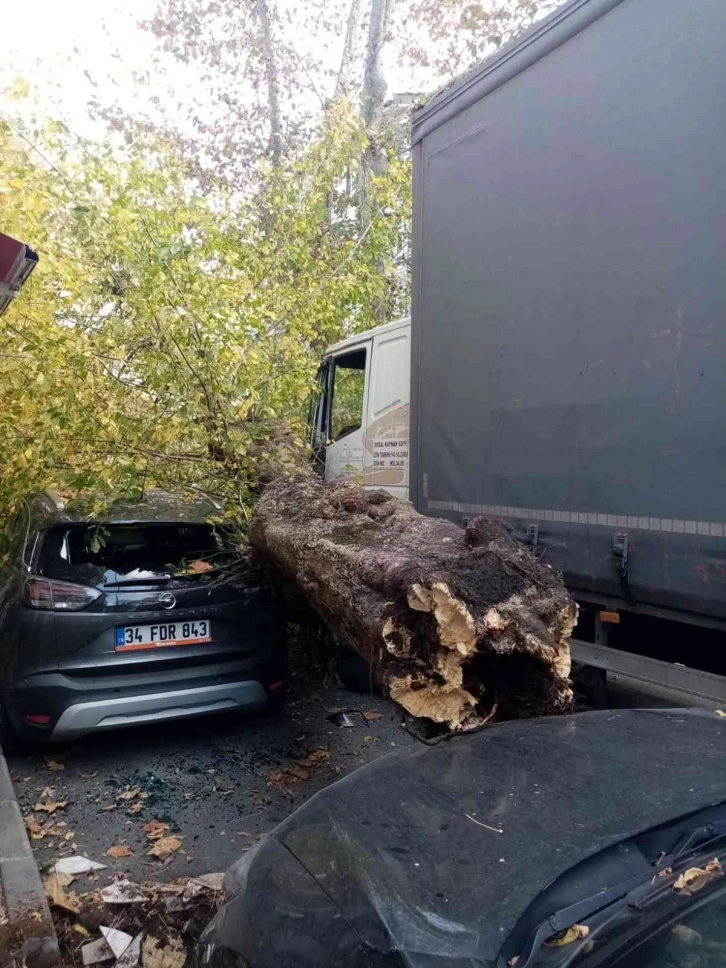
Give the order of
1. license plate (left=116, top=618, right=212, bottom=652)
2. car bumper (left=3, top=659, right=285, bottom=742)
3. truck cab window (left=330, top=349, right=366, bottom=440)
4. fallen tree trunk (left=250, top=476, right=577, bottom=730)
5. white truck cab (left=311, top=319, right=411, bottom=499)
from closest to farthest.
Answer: fallen tree trunk (left=250, top=476, right=577, bottom=730) < car bumper (left=3, top=659, right=285, bottom=742) < license plate (left=116, top=618, right=212, bottom=652) < white truck cab (left=311, top=319, right=411, bottom=499) < truck cab window (left=330, top=349, right=366, bottom=440)

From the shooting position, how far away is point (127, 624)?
4328mm

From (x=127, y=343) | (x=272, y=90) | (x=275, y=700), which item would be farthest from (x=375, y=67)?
(x=275, y=700)

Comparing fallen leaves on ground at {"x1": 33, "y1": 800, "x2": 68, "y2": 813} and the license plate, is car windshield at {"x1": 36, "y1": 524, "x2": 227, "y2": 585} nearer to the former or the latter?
the license plate

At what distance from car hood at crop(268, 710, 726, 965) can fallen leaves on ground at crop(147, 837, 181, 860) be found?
1724 mm

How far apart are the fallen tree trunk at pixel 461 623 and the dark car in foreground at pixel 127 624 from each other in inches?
66.3

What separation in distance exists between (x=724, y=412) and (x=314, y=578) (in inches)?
73.2

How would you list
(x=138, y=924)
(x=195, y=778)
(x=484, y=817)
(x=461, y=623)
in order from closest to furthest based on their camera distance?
(x=484, y=817) < (x=461, y=623) < (x=138, y=924) < (x=195, y=778)

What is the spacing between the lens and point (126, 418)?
480 centimetres

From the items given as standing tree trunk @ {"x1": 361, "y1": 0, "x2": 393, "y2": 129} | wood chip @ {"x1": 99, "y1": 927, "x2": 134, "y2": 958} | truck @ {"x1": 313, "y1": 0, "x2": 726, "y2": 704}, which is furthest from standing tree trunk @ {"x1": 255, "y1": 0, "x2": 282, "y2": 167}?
wood chip @ {"x1": 99, "y1": 927, "x2": 134, "y2": 958}

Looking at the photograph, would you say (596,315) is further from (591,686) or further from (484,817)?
(484,817)

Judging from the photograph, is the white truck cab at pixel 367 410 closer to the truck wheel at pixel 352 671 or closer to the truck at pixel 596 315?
the truck wheel at pixel 352 671

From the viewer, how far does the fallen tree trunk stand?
239 centimetres

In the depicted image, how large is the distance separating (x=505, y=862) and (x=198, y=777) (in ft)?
10.4

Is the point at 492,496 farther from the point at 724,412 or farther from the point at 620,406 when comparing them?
the point at 724,412
